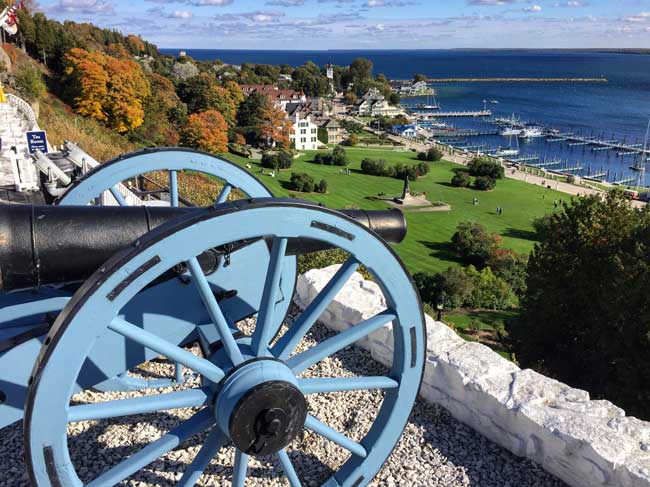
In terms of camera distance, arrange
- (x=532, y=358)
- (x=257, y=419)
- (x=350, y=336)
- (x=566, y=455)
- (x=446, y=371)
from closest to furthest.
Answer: (x=257, y=419) → (x=350, y=336) → (x=566, y=455) → (x=446, y=371) → (x=532, y=358)

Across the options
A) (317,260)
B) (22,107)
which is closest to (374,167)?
(22,107)

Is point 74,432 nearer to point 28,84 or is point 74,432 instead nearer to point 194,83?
point 28,84

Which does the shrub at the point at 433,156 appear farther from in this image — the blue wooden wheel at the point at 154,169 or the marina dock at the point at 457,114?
the blue wooden wheel at the point at 154,169

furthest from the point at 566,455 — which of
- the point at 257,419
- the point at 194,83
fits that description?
the point at 194,83

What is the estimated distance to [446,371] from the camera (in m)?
4.73

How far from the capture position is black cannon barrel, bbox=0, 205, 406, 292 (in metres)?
2.81

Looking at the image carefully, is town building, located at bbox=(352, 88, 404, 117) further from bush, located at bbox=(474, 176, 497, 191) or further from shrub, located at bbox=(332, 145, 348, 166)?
bush, located at bbox=(474, 176, 497, 191)

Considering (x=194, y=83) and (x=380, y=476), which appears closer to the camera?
(x=380, y=476)

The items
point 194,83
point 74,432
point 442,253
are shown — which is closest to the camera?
point 74,432

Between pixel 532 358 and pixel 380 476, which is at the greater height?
pixel 380 476

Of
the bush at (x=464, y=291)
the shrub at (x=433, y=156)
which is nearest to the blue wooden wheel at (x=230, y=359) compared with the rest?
the bush at (x=464, y=291)

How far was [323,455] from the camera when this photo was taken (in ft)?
14.0

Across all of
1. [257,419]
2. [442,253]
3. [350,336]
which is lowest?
[442,253]

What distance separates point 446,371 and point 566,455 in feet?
3.68
